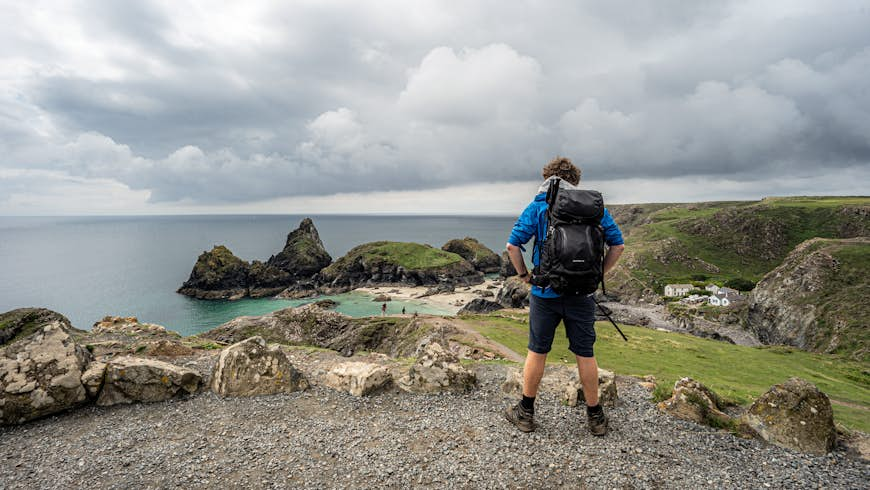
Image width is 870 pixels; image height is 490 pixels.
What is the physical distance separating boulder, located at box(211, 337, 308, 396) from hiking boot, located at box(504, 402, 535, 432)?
225 inches

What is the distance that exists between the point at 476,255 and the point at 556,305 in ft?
441

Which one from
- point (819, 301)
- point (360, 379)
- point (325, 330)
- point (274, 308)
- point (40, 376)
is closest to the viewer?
point (40, 376)

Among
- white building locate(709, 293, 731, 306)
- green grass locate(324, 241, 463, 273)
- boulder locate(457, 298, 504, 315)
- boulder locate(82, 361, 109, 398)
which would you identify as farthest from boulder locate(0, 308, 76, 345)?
white building locate(709, 293, 731, 306)

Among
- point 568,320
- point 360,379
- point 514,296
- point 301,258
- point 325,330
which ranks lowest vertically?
point 514,296

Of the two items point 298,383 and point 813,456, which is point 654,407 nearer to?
point 813,456

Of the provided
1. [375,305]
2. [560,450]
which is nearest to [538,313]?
[560,450]

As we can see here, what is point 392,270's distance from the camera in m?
114

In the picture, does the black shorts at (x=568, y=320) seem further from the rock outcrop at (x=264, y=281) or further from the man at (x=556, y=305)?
the rock outcrop at (x=264, y=281)

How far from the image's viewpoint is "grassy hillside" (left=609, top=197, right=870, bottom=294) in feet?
375

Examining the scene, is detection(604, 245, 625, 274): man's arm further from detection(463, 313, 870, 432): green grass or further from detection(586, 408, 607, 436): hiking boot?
detection(463, 313, 870, 432): green grass

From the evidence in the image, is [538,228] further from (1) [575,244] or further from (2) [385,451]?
(2) [385,451]

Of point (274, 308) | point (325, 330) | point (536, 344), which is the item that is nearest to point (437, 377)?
point (536, 344)

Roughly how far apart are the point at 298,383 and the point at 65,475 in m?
4.51

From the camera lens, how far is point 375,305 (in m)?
85.5
